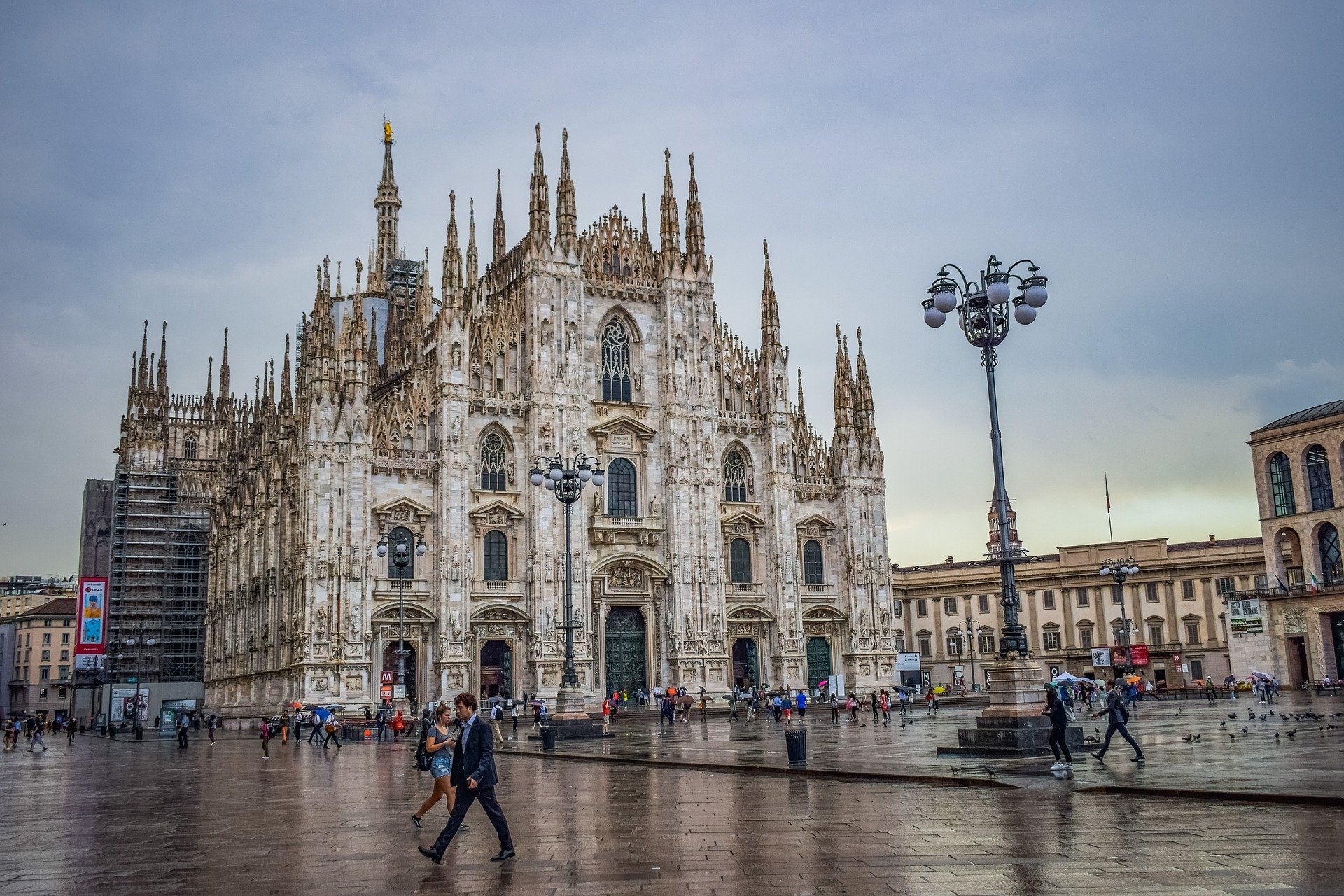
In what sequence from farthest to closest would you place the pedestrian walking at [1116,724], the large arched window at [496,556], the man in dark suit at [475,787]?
1. the large arched window at [496,556]
2. the pedestrian walking at [1116,724]
3. the man in dark suit at [475,787]

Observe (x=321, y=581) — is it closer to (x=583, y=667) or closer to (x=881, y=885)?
(x=583, y=667)

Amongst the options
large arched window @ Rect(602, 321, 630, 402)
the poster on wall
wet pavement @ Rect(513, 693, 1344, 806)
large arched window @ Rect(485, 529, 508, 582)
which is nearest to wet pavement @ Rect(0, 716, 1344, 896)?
wet pavement @ Rect(513, 693, 1344, 806)

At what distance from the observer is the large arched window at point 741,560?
58.3 m

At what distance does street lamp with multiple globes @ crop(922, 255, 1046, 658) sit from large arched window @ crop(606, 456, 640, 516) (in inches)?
1345

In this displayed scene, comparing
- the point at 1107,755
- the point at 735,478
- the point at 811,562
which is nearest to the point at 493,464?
the point at 735,478

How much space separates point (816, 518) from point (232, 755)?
32.2 meters

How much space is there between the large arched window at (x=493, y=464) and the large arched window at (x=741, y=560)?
11689 mm

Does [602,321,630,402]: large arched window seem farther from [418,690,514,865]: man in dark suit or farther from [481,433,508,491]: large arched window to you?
[418,690,514,865]: man in dark suit

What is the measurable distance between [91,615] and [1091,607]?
6351cm

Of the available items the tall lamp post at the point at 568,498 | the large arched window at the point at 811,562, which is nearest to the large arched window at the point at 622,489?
the large arched window at the point at 811,562

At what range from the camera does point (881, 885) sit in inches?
367

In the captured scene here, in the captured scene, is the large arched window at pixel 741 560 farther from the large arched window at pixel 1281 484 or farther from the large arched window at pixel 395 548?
the large arched window at pixel 1281 484

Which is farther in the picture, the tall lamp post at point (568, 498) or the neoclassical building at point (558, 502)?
the neoclassical building at point (558, 502)

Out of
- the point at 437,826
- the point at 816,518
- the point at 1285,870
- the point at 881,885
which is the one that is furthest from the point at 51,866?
the point at 816,518
